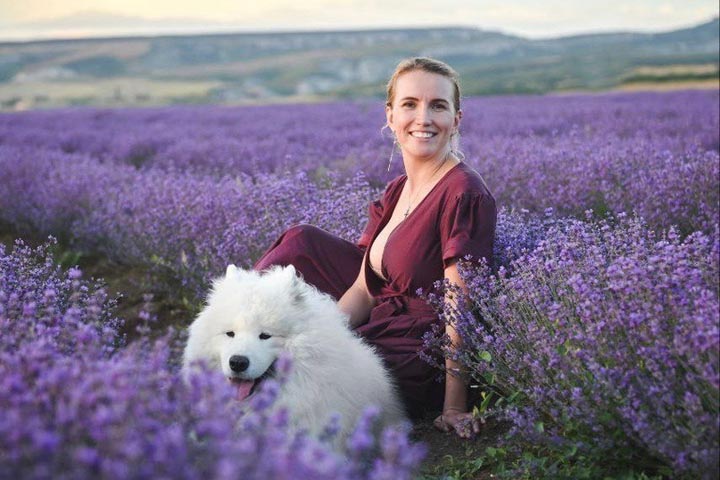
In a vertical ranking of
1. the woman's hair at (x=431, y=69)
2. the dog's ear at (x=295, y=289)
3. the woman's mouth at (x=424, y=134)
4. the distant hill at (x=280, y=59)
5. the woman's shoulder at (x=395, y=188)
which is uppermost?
the distant hill at (x=280, y=59)

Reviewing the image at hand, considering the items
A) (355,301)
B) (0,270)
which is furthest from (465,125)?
(0,270)

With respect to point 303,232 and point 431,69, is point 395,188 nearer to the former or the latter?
point 303,232

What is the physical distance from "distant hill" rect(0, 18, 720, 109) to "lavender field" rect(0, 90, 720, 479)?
40.7 metres

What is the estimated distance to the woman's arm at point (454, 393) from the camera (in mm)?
2777

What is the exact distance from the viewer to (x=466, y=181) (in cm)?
292

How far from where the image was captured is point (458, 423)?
2783 millimetres

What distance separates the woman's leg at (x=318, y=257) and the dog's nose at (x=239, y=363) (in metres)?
1.00

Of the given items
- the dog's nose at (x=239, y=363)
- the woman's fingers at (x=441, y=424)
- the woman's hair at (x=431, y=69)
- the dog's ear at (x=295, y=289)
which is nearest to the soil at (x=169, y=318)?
the woman's fingers at (x=441, y=424)

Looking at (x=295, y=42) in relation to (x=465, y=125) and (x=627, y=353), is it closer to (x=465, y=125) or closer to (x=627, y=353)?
(x=465, y=125)

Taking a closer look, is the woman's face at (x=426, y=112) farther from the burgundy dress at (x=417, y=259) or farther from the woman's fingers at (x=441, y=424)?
the woman's fingers at (x=441, y=424)

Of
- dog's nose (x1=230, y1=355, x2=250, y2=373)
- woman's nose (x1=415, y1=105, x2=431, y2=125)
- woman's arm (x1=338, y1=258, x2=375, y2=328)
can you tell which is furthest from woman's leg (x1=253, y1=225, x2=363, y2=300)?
dog's nose (x1=230, y1=355, x2=250, y2=373)

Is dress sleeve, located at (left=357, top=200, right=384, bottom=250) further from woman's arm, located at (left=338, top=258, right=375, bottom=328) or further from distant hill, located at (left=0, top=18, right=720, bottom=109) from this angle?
distant hill, located at (left=0, top=18, right=720, bottom=109)

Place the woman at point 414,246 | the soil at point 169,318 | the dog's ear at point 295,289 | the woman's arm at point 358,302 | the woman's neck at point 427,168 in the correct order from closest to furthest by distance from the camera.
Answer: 1. the dog's ear at point 295,289
2. the soil at point 169,318
3. the woman at point 414,246
4. the woman's neck at point 427,168
5. the woman's arm at point 358,302

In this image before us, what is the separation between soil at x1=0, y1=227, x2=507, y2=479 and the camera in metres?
2.59
